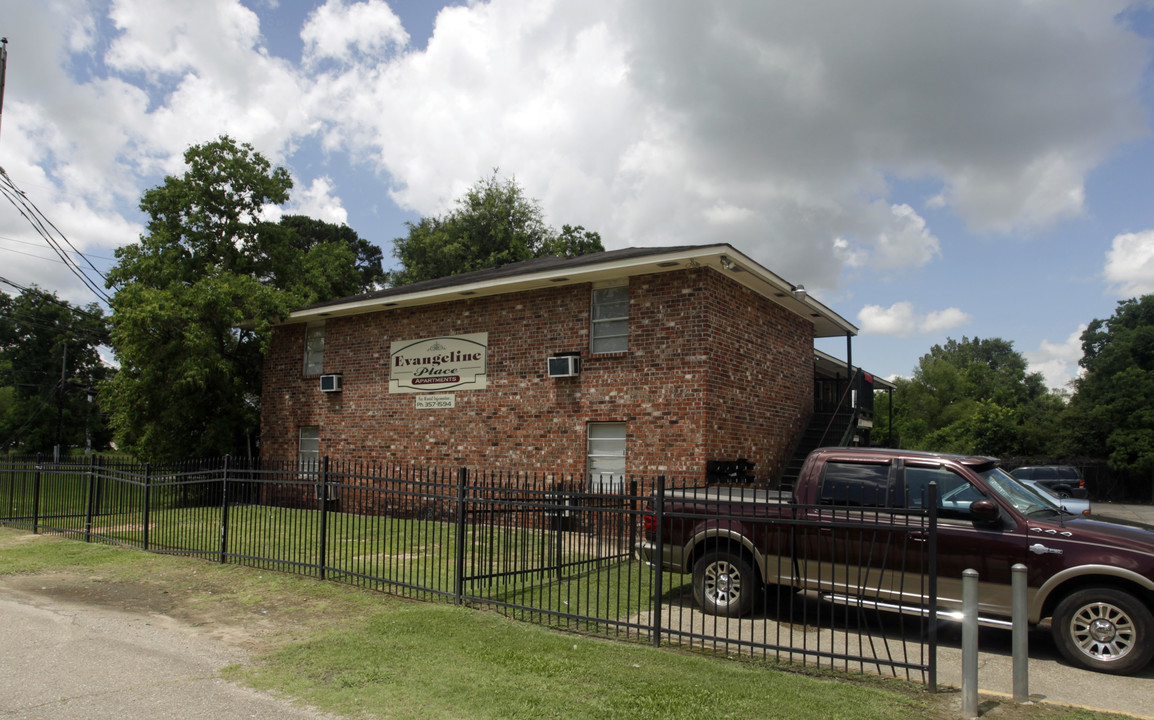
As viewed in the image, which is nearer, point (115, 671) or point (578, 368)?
point (115, 671)

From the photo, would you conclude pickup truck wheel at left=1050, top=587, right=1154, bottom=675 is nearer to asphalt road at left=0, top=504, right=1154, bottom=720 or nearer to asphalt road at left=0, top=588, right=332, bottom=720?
asphalt road at left=0, top=504, right=1154, bottom=720

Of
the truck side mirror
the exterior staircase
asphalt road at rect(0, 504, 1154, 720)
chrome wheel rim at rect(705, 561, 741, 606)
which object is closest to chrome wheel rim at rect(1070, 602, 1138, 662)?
asphalt road at rect(0, 504, 1154, 720)

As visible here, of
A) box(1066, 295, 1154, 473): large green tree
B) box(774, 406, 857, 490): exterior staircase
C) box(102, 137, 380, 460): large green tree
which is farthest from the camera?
box(1066, 295, 1154, 473): large green tree

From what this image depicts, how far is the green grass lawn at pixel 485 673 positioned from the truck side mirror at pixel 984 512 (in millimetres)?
1776

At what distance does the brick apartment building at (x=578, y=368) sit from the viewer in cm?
1334

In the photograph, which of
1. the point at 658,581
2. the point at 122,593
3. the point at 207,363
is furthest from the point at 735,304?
the point at 207,363

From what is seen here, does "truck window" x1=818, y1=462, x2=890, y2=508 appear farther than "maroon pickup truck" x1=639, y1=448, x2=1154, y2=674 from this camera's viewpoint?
Yes

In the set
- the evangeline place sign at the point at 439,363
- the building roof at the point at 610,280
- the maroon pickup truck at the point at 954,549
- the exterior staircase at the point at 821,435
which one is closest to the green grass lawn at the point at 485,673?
the maroon pickup truck at the point at 954,549

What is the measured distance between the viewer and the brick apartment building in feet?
43.8

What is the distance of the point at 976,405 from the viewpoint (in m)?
52.4

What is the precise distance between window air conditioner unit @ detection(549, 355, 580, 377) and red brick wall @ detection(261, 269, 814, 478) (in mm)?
179

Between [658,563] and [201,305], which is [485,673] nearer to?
[658,563]

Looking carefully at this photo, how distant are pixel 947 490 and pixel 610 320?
8.09 meters

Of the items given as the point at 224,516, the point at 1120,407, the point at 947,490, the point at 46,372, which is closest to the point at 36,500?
the point at 224,516
